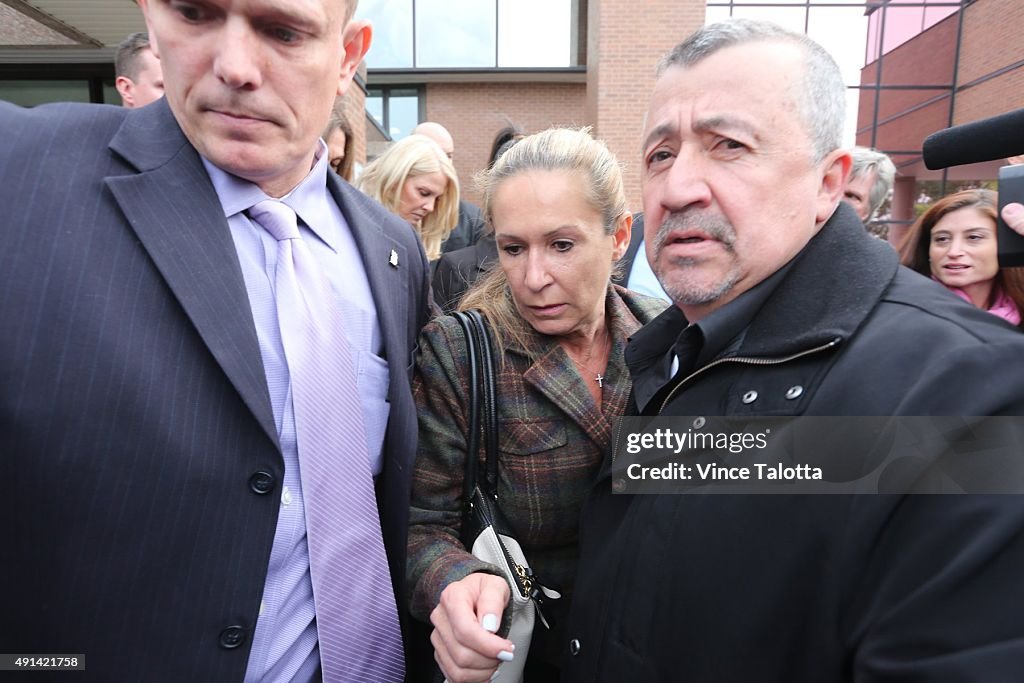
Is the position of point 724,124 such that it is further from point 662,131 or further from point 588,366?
point 588,366

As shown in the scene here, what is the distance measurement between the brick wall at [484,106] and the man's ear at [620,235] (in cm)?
1651

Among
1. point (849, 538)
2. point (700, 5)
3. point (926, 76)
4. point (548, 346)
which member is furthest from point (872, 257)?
point (926, 76)

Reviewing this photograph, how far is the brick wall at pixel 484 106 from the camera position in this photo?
1794 centimetres

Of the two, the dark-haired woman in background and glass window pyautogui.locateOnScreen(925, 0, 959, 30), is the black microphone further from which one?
glass window pyautogui.locateOnScreen(925, 0, 959, 30)

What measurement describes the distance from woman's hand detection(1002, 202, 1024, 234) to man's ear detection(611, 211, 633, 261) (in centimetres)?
116

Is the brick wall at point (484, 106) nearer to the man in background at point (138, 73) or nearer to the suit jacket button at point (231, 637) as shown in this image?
the man in background at point (138, 73)

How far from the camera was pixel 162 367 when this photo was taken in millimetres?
1104

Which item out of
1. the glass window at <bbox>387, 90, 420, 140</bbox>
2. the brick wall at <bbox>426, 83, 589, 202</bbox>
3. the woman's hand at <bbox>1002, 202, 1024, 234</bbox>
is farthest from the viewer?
the glass window at <bbox>387, 90, 420, 140</bbox>

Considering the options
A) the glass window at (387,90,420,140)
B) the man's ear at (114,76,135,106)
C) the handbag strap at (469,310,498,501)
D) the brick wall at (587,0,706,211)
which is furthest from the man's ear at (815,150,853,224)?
the glass window at (387,90,420,140)

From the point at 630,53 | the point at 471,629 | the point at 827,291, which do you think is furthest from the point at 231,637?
the point at 630,53

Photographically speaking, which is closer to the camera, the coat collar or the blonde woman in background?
the coat collar

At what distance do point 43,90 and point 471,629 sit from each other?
974cm

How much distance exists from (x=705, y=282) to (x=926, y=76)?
852 inches

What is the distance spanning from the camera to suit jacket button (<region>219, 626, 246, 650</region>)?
1151 millimetres
